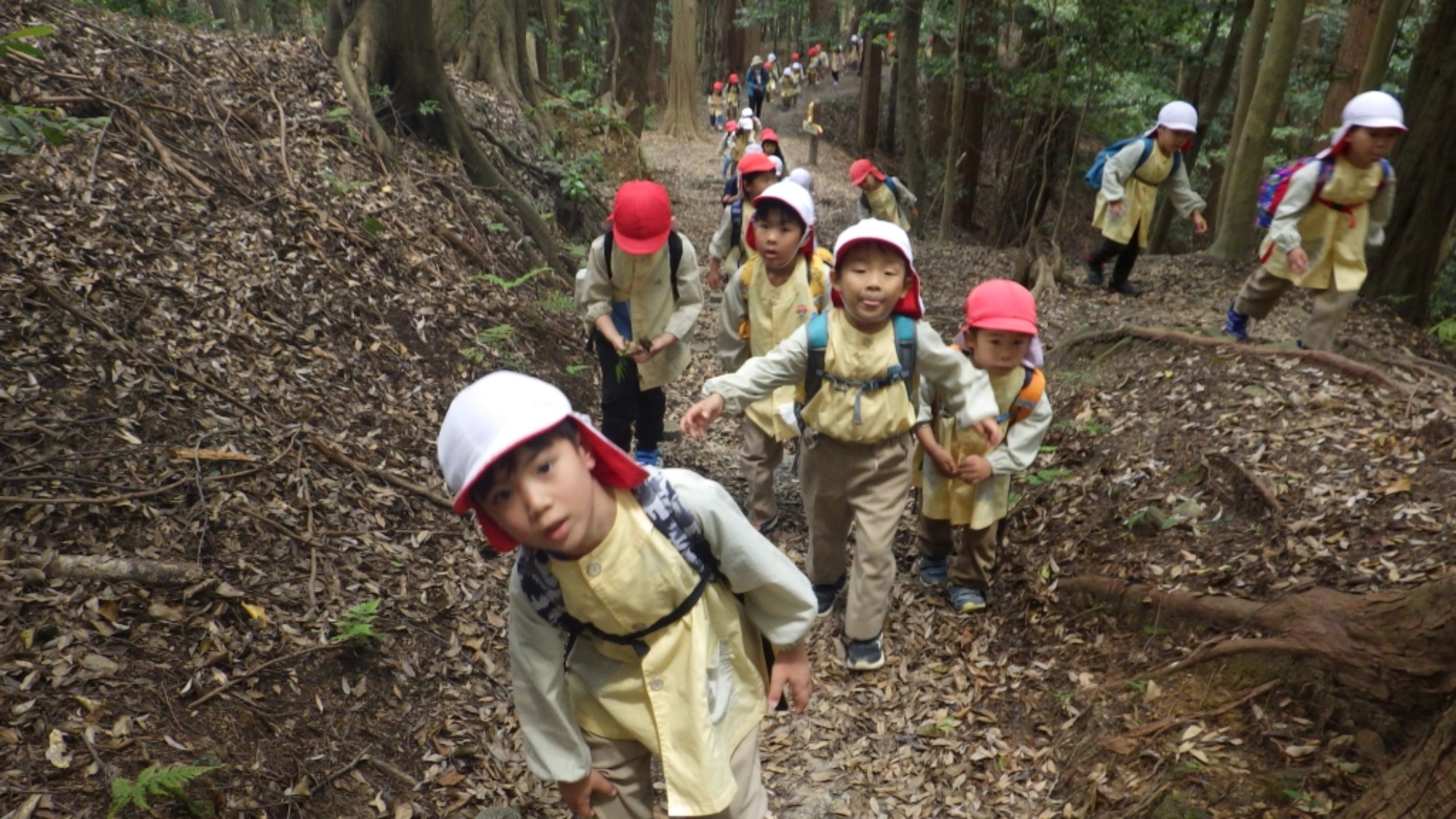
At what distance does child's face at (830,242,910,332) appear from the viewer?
11.9 feet

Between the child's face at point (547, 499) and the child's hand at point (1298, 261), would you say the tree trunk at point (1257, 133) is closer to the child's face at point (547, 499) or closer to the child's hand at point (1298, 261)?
the child's hand at point (1298, 261)

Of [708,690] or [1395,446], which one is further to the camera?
[1395,446]

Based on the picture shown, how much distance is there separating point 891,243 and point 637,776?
7.51 ft

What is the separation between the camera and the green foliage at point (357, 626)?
3471mm

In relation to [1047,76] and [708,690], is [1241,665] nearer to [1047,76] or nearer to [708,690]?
[708,690]

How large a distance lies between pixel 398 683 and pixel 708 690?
5.99 ft

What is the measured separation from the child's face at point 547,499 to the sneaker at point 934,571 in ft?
10.8

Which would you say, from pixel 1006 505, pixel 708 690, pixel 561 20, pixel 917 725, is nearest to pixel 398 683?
pixel 708 690

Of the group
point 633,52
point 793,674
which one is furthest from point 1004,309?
point 633,52

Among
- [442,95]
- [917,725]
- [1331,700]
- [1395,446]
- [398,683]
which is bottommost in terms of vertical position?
[917,725]

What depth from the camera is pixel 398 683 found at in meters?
3.55

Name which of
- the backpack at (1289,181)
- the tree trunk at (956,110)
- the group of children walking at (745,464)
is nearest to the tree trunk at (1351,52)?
the tree trunk at (956,110)

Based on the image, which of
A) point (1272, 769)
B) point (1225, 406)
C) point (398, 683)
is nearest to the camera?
point (1272, 769)

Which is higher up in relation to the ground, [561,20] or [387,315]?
[561,20]
